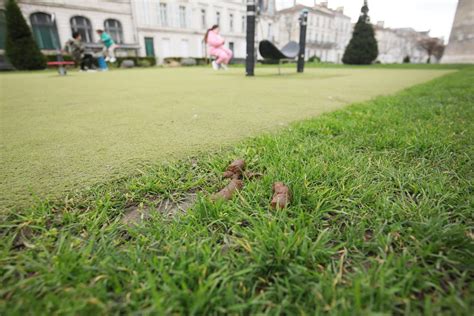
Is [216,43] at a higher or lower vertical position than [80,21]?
lower

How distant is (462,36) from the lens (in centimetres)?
1898

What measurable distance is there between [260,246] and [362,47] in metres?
22.1

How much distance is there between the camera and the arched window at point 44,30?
18.1m

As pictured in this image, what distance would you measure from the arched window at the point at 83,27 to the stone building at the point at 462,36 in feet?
91.8

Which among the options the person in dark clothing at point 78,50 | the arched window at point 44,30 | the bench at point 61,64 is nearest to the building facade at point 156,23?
the arched window at point 44,30

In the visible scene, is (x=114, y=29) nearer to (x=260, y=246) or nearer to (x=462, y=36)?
(x=260, y=246)

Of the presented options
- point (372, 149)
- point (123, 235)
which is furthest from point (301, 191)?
point (372, 149)

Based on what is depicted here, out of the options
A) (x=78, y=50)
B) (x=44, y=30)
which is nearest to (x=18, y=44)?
(x=78, y=50)

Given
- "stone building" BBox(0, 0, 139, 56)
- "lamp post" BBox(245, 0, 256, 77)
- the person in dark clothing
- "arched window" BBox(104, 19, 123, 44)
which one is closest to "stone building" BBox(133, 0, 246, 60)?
"stone building" BBox(0, 0, 139, 56)

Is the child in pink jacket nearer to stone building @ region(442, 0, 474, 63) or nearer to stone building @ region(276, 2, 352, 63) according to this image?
stone building @ region(442, 0, 474, 63)

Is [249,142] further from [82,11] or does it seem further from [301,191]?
[82,11]

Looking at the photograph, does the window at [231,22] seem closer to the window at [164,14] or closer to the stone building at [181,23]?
the stone building at [181,23]

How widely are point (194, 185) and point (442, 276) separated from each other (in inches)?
31.3

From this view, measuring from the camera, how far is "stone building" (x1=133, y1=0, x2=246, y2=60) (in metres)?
22.7
